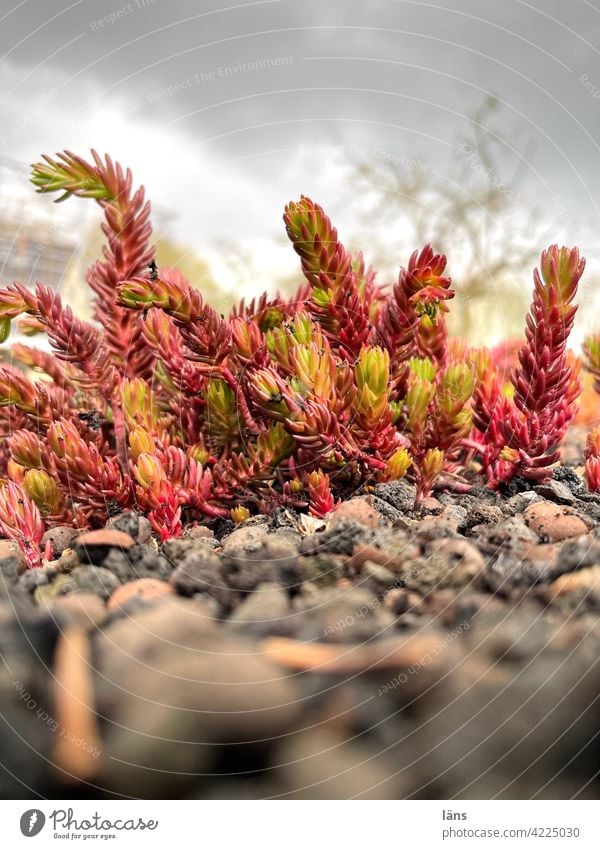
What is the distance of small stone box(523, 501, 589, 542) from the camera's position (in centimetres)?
173

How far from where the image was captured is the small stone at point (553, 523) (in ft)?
5.67

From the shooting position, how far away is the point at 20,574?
175 centimetres

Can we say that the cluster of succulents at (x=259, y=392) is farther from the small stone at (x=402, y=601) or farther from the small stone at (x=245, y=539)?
the small stone at (x=402, y=601)

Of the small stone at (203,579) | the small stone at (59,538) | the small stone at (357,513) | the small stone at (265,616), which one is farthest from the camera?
the small stone at (59,538)

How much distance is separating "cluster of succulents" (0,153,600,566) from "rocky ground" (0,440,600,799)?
1.27 feet

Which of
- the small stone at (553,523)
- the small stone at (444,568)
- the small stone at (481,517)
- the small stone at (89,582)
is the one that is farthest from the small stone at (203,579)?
the small stone at (553,523)

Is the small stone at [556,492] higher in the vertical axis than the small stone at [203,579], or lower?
higher

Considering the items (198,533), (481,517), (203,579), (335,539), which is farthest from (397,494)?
(203,579)

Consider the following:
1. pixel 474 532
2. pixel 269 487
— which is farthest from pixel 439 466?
pixel 269 487

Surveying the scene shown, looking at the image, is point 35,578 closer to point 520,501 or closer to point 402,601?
point 402,601

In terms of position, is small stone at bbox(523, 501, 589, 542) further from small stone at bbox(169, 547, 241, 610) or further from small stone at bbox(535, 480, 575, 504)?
small stone at bbox(169, 547, 241, 610)

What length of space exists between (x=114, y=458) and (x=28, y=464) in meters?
0.22
